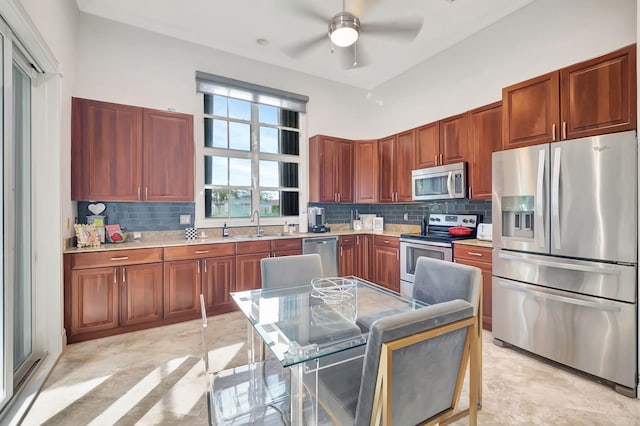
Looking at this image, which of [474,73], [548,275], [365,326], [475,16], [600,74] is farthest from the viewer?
[474,73]

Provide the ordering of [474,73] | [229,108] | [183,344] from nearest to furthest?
[183,344] < [474,73] < [229,108]

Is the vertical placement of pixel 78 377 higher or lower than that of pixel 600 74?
lower

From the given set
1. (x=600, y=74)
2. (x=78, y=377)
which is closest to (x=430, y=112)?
(x=600, y=74)

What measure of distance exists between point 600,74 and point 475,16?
74.1 inches

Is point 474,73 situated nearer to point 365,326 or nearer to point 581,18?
point 581,18

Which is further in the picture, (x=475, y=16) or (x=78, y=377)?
(x=475, y=16)

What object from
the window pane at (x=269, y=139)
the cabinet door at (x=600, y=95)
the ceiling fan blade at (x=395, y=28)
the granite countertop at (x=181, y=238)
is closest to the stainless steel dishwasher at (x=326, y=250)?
the granite countertop at (x=181, y=238)

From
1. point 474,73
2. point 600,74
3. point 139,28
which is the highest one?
point 139,28

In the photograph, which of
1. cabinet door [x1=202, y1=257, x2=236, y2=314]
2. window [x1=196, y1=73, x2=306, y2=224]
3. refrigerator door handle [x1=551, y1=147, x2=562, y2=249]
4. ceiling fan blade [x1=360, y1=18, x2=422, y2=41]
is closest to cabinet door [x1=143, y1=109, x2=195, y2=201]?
window [x1=196, y1=73, x2=306, y2=224]

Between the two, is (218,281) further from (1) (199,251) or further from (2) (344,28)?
(2) (344,28)

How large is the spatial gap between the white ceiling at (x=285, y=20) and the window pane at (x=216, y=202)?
2.01 meters

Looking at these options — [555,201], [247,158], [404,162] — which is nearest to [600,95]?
[555,201]

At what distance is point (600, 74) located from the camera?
2186 millimetres

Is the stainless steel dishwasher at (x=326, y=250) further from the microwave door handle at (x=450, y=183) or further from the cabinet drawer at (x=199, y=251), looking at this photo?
the microwave door handle at (x=450, y=183)
